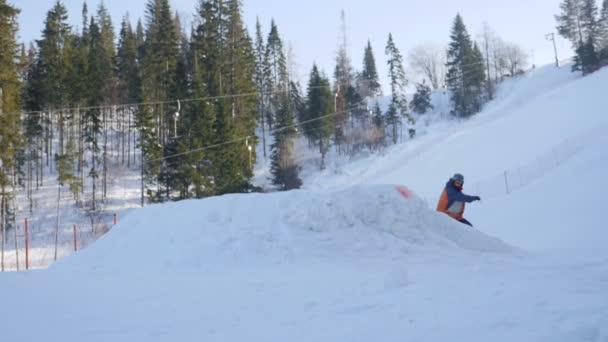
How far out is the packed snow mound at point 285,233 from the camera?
782 cm

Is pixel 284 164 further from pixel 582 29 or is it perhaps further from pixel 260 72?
pixel 582 29

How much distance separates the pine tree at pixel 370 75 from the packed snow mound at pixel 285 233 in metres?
57.7

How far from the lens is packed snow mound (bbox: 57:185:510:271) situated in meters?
7.82

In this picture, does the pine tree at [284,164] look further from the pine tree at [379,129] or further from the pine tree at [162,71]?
the pine tree at [379,129]

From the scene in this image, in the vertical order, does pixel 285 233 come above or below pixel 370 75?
below

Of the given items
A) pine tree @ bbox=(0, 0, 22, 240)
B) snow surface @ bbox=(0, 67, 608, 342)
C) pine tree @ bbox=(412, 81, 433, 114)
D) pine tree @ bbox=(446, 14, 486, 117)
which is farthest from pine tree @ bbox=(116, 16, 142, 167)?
pine tree @ bbox=(446, 14, 486, 117)

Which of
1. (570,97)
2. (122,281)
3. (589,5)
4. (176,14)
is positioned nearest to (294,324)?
(122,281)

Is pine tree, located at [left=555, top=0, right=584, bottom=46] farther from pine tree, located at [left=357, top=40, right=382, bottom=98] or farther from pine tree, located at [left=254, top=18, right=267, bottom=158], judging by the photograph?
pine tree, located at [left=254, top=18, right=267, bottom=158]

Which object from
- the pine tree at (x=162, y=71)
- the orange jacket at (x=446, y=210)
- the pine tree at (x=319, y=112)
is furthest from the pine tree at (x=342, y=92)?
the orange jacket at (x=446, y=210)

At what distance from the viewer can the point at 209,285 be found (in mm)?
6301

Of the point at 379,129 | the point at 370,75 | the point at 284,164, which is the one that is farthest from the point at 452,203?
the point at 370,75

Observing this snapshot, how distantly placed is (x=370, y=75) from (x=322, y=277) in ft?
211

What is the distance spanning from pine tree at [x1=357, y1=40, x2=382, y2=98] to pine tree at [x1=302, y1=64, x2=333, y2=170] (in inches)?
588

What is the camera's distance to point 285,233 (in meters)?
8.12
